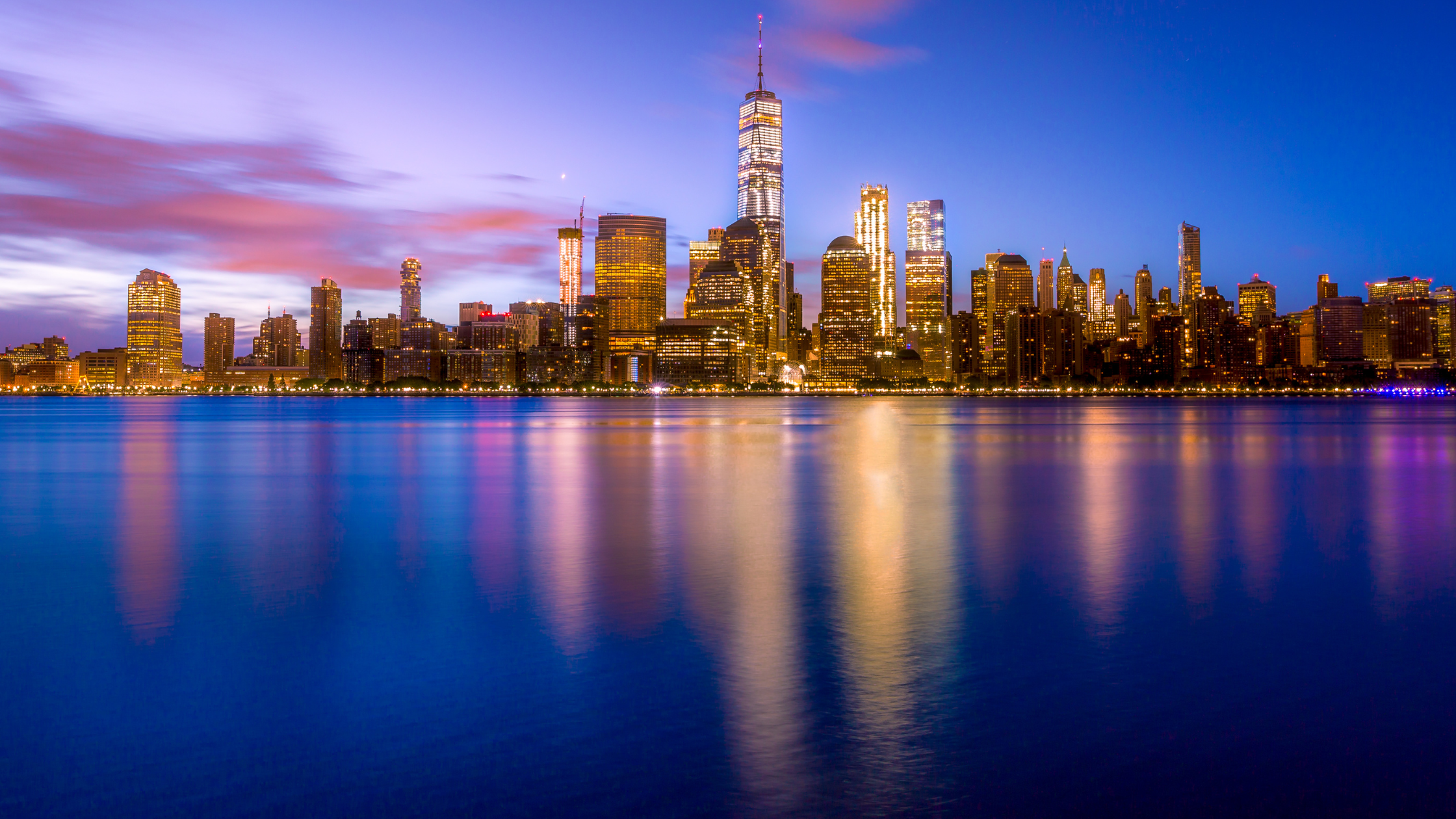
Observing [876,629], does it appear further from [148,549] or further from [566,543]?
[148,549]

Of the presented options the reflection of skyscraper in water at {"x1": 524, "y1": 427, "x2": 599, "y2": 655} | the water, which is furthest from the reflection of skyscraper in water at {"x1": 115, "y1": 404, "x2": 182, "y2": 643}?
the reflection of skyscraper in water at {"x1": 524, "y1": 427, "x2": 599, "y2": 655}

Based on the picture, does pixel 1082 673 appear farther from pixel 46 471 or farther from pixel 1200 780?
pixel 46 471

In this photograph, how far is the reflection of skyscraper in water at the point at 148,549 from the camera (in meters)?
16.2

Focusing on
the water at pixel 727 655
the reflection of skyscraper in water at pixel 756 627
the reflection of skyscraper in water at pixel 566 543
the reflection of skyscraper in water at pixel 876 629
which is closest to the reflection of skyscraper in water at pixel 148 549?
the water at pixel 727 655

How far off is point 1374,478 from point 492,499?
38.2 meters

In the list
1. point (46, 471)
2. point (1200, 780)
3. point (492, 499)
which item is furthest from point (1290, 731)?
point (46, 471)

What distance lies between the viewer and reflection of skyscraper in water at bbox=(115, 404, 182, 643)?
16.2 m

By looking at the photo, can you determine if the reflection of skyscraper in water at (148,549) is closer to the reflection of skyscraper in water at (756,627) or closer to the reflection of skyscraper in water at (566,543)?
the reflection of skyscraper in water at (566,543)

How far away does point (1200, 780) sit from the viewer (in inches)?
345

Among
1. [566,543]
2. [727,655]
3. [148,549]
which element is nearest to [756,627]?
[727,655]

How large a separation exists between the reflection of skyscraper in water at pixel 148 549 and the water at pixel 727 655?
17 cm

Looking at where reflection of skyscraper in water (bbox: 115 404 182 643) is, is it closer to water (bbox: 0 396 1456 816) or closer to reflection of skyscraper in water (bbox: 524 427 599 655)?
water (bbox: 0 396 1456 816)

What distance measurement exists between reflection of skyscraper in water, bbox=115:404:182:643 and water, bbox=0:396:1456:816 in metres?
0.17

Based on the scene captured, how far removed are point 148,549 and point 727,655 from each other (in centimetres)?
1703
